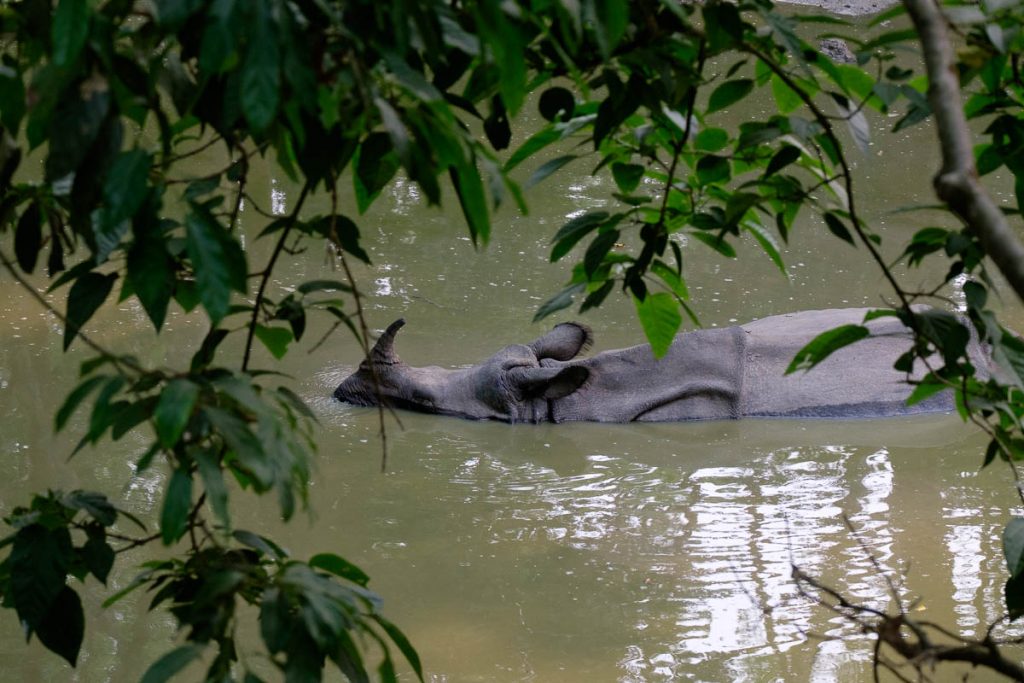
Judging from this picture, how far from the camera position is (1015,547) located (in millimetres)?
1772

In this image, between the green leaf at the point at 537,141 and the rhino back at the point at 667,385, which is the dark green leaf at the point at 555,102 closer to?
the green leaf at the point at 537,141

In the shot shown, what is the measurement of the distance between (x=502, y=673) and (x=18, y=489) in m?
2.23

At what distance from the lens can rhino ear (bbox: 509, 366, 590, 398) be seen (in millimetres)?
5547

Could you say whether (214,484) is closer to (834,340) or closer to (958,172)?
(958,172)

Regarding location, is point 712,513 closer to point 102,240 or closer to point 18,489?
point 18,489

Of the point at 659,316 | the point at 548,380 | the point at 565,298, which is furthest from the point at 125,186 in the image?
the point at 548,380

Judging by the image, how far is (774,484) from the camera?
4.92 meters

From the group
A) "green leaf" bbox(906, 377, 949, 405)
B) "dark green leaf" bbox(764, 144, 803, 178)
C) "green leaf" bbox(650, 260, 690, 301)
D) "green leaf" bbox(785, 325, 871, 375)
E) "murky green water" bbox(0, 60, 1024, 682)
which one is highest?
"dark green leaf" bbox(764, 144, 803, 178)

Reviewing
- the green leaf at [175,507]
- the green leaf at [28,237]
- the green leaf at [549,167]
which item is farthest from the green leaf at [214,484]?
the green leaf at [549,167]

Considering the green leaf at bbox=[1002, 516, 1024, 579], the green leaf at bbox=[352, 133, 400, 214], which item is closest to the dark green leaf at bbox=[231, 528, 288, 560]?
the green leaf at bbox=[352, 133, 400, 214]

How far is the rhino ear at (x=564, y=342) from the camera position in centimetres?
583

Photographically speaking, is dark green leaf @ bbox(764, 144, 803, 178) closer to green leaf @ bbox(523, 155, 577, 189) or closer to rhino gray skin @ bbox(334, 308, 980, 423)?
green leaf @ bbox(523, 155, 577, 189)

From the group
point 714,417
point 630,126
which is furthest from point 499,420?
point 630,126

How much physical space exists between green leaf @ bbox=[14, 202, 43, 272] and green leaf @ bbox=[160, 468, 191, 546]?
600 mm
